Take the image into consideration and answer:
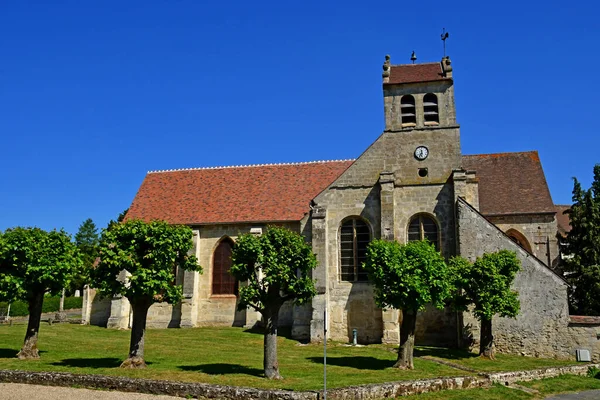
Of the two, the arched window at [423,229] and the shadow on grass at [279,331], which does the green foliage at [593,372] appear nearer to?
the arched window at [423,229]

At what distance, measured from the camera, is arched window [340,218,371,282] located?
29.9m

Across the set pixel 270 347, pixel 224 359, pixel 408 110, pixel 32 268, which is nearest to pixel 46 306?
pixel 32 268

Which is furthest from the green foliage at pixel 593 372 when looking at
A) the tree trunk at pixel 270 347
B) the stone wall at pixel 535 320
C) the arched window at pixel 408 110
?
the arched window at pixel 408 110

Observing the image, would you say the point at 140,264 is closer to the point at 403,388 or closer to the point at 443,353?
the point at 403,388

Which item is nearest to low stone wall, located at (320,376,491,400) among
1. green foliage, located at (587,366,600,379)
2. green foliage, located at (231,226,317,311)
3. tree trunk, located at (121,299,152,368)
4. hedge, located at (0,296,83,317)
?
green foliage, located at (231,226,317,311)

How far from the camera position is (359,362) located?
22.3 metres

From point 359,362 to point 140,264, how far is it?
996cm

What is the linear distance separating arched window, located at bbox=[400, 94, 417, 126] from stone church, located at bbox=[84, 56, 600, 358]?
0.20 feet

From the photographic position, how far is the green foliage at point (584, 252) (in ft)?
102

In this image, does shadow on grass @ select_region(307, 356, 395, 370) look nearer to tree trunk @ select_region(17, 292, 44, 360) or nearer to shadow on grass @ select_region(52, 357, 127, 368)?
shadow on grass @ select_region(52, 357, 127, 368)

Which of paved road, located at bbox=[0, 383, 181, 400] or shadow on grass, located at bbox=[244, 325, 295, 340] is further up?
shadow on grass, located at bbox=[244, 325, 295, 340]

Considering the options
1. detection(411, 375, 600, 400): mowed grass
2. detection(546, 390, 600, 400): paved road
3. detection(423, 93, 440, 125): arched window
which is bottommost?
detection(546, 390, 600, 400): paved road

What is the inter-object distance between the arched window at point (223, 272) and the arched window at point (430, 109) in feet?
50.2

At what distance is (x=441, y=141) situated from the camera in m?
30.3
